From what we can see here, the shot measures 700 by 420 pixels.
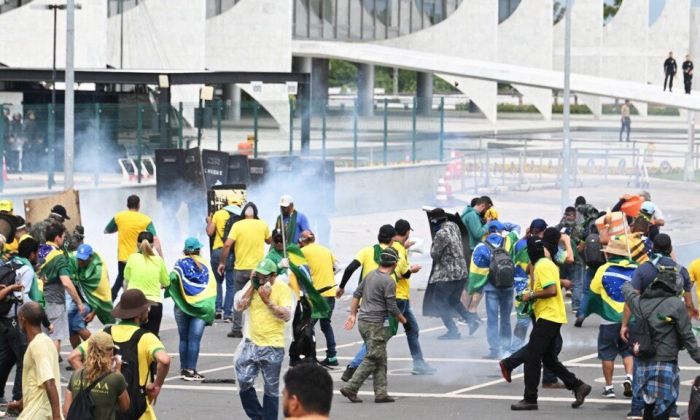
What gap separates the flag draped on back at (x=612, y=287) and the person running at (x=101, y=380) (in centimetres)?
586

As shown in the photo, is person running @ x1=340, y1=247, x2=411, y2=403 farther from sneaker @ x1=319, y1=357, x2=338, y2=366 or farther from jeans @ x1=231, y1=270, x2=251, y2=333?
jeans @ x1=231, y1=270, x2=251, y2=333

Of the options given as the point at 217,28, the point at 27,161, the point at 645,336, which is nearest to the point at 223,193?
the point at 27,161

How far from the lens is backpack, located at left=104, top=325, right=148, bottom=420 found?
363 inches

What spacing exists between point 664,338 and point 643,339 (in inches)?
6.3

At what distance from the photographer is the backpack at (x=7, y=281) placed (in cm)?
1254

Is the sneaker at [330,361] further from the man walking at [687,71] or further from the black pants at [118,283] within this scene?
the man walking at [687,71]

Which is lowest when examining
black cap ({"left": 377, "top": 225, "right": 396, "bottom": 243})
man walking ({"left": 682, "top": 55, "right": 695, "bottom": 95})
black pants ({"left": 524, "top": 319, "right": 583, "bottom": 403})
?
black pants ({"left": 524, "top": 319, "right": 583, "bottom": 403})

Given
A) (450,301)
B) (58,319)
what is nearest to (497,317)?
(450,301)

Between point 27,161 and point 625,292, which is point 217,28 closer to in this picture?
point 27,161

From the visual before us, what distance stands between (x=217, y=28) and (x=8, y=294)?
4978cm

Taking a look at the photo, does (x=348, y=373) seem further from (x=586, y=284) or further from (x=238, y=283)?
(x=586, y=284)

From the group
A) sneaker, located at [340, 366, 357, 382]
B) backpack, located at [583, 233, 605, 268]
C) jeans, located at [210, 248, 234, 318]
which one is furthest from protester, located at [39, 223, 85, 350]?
backpack, located at [583, 233, 605, 268]

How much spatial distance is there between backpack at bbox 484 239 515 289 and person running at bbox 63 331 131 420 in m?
7.81

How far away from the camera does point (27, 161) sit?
90.3 feet
